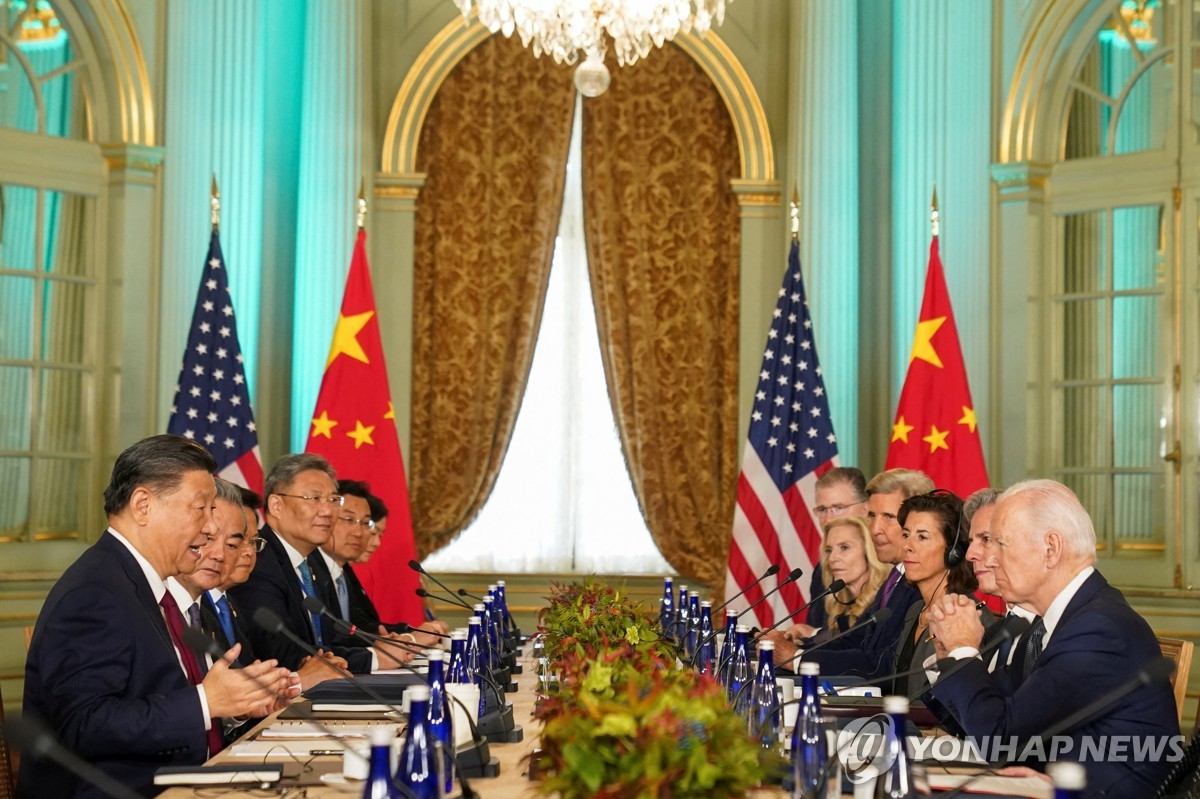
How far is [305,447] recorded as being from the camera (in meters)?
7.30

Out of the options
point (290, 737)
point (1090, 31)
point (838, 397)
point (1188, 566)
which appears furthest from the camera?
point (838, 397)

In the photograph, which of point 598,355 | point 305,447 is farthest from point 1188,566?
point 305,447

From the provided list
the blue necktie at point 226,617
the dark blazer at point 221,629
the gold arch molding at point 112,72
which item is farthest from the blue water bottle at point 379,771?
the gold arch molding at point 112,72

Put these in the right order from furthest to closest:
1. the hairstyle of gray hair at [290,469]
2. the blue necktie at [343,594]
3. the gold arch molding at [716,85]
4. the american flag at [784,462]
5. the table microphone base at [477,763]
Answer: the gold arch molding at [716,85]
the american flag at [784,462]
the blue necktie at [343,594]
the hairstyle of gray hair at [290,469]
the table microphone base at [477,763]

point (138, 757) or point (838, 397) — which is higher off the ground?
point (838, 397)

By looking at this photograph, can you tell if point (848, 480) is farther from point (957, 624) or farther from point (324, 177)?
point (324, 177)

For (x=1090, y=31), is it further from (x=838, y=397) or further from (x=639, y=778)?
(x=639, y=778)

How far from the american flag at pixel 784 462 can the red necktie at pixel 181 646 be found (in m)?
3.81

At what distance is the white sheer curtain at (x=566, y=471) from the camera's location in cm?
795

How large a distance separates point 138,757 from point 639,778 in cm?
153

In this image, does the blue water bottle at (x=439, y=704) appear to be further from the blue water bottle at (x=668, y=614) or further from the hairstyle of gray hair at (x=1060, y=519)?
the blue water bottle at (x=668, y=614)

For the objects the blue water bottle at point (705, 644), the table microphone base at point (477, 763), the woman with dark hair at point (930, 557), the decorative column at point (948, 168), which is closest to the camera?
the table microphone base at point (477, 763)


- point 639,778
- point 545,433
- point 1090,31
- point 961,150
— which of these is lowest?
point 639,778

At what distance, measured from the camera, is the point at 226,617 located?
164 inches
